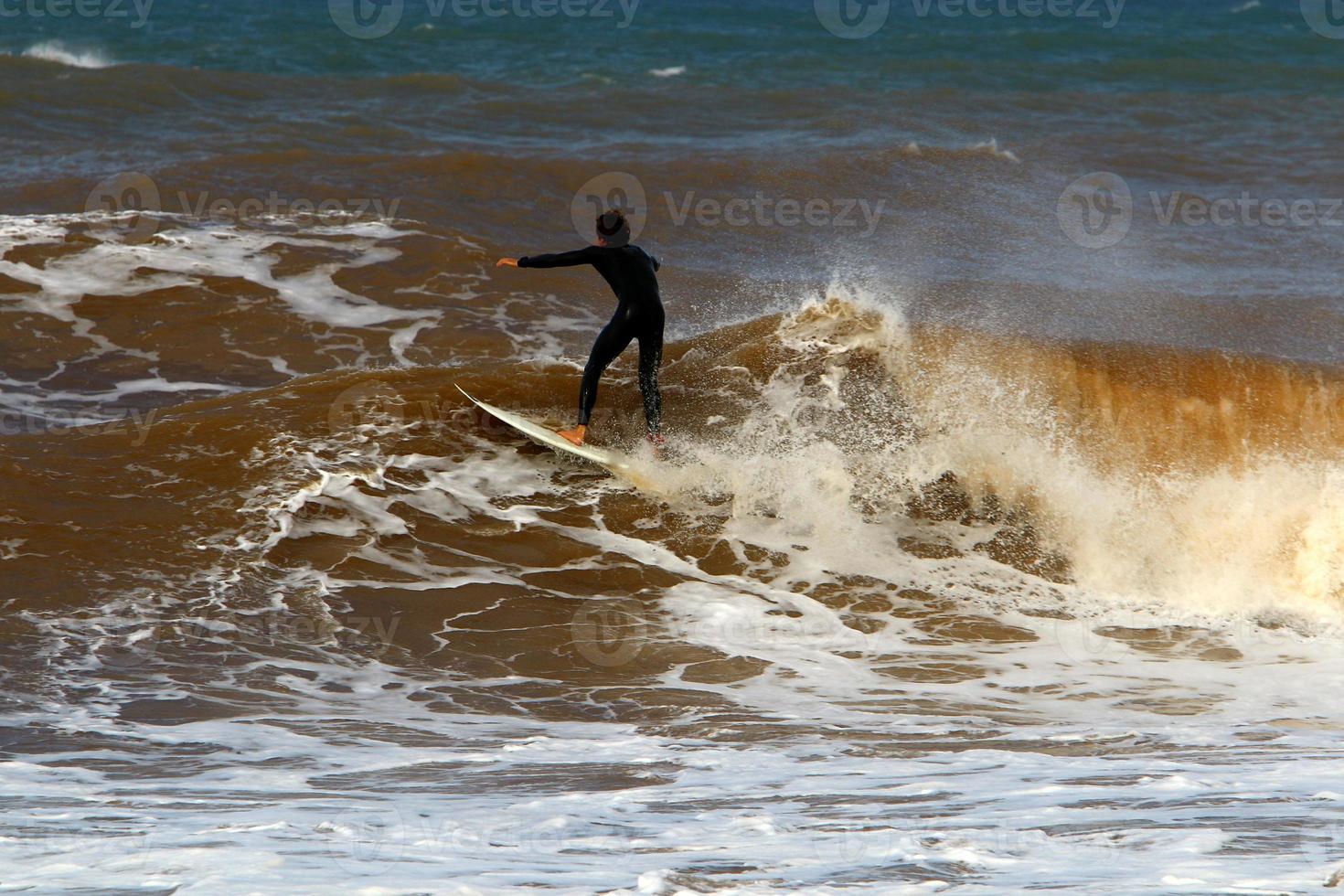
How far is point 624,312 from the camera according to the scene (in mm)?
8203

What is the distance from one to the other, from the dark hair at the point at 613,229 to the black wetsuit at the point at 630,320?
0.04 metres

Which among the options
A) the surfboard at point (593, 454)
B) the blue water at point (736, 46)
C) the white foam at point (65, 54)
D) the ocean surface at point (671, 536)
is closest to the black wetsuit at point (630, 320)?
the surfboard at point (593, 454)

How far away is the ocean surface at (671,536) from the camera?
449 centimetres

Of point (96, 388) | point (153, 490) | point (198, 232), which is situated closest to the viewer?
point (153, 490)

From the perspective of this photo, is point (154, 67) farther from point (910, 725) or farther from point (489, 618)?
point (910, 725)

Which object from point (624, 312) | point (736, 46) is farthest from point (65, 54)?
point (624, 312)

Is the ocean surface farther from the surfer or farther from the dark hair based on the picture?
the dark hair

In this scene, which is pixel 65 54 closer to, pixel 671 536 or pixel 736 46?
pixel 736 46

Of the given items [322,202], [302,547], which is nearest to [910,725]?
[302,547]

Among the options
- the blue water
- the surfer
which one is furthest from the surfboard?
the blue water

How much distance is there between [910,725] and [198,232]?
9.70 m

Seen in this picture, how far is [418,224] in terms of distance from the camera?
14070mm

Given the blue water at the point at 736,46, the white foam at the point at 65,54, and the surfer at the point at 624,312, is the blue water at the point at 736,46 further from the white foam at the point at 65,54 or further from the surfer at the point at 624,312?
the surfer at the point at 624,312

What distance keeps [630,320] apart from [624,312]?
6 centimetres
